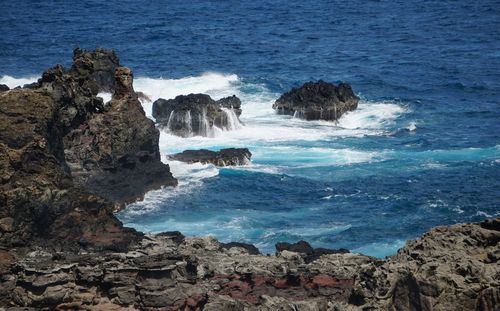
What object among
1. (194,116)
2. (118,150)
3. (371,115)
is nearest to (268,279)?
(118,150)


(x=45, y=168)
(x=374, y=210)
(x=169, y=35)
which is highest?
(x=169, y=35)

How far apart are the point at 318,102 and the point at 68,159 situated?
110ft

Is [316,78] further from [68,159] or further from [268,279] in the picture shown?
[268,279]

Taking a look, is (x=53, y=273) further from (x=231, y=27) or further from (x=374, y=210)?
(x=231, y=27)

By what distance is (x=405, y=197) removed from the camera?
62031 mm

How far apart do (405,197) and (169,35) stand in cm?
7359

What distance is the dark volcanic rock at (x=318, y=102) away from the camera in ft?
279

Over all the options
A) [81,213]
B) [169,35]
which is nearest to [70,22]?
[169,35]

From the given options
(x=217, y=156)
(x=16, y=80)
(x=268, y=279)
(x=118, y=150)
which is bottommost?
(x=268, y=279)

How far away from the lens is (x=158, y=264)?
3114 cm

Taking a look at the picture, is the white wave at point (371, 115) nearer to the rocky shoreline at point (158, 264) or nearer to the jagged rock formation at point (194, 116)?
the jagged rock formation at point (194, 116)

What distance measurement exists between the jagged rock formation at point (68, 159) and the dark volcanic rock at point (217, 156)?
373 inches

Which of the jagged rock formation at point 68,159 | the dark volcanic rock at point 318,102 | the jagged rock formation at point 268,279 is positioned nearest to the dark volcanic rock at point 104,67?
the dark volcanic rock at point 318,102

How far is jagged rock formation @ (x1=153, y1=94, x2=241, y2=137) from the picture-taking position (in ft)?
255
